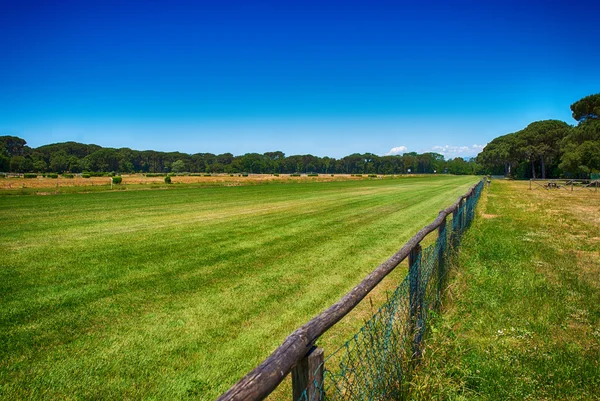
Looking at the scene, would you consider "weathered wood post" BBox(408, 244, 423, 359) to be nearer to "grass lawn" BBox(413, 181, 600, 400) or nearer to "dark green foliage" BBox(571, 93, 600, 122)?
"grass lawn" BBox(413, 181, 600, 400)

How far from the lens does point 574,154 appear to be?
147 ft

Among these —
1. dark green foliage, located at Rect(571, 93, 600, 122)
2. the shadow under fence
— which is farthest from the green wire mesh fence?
dark green foliage, located at Rect(571, 93, 600, 122)

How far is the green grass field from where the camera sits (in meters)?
3.79

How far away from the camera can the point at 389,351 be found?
348cm

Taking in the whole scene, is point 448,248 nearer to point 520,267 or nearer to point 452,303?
point 452,303

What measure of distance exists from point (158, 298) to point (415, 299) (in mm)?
4535

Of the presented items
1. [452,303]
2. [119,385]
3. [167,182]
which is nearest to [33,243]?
[119,385]

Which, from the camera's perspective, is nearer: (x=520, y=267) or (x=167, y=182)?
(x=520, y=267)

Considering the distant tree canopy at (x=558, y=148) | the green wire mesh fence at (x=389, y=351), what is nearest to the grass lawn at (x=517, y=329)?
the green wire mesh fence at (x=389, y=351)

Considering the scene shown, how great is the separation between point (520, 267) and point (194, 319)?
717 centimetres

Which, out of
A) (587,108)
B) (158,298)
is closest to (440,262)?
(158,298)

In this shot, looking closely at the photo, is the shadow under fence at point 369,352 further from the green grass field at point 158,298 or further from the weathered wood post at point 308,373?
the green grass field at point 158,298

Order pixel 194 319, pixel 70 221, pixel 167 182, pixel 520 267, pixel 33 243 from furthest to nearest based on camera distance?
pixel 167 182
pixel 70 221
pixel 33 243
pixel 520 267
pixel 194 319

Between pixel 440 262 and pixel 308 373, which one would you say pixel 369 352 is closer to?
pixel 308 373
